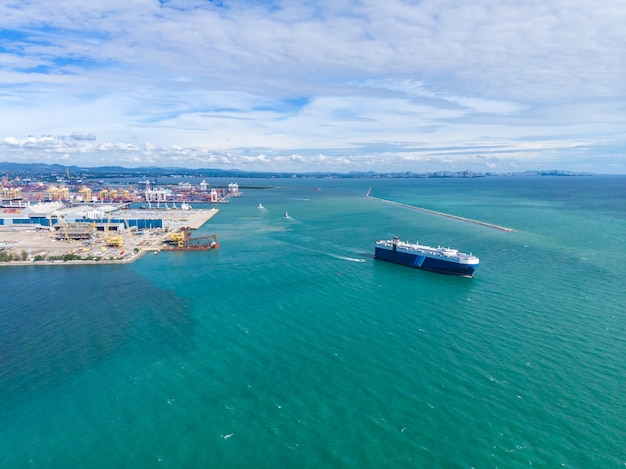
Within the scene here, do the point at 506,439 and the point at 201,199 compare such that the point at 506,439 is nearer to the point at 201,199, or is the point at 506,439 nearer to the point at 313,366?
the point at 313,366

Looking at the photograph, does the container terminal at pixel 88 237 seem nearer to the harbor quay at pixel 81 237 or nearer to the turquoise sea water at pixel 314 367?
the harbor quay at pixel 81 237

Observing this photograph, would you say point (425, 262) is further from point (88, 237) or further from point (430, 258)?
point (88, 237)

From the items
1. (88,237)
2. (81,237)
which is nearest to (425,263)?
(88,237)

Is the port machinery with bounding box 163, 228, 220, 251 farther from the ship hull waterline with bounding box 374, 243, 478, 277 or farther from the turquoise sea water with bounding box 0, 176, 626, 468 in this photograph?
the ship hull waterline with bounding box 374, 243, 478, 277

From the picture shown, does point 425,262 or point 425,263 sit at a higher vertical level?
point 425,262

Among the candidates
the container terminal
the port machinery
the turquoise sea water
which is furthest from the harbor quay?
the turquoise sea water

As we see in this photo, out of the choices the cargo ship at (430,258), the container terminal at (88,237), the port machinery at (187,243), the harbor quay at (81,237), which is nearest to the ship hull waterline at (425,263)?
the cargo ship at (430,258)
